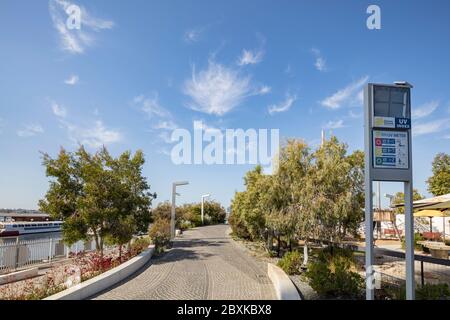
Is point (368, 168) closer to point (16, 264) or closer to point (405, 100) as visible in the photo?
point (405, 100)

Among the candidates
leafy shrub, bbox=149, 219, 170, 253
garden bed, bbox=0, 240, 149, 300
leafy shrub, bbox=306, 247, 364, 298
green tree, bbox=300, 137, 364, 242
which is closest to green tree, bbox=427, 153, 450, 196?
green tree, bbox=300, 137, 364, 242

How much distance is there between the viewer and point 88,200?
410 inches

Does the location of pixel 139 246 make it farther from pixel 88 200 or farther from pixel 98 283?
pixel 98 283

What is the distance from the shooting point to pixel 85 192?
10977mm

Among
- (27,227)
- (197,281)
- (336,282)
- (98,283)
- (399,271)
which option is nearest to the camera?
(336,282)

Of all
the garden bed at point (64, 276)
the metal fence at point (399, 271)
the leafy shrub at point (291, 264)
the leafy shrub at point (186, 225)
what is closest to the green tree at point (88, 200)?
the garden bed at point (64, 276)

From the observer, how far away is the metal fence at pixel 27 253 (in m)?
10.7

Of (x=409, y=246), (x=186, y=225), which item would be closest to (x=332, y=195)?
(x=409, y=246)

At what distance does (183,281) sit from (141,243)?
6911 mm

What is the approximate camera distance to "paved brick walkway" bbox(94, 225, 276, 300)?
6.93 metres

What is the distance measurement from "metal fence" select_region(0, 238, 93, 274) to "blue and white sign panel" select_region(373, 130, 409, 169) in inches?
478

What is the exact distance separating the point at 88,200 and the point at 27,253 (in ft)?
13.0

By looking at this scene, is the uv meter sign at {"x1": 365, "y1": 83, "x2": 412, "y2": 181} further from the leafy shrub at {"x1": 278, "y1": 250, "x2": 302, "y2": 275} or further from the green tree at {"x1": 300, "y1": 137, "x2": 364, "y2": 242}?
the leafy shrub at {"x1": 278, "y1": 250, "x2": 302, "y2": 275}
